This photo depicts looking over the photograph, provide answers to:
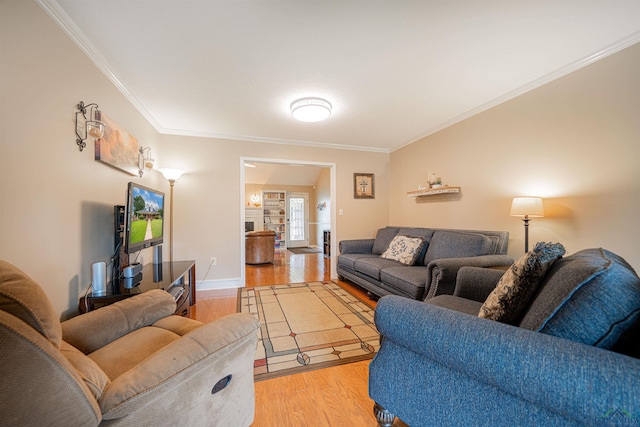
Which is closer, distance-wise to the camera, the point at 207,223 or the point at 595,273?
the point at 595,273

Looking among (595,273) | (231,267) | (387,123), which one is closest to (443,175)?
(387,123)

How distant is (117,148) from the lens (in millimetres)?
2170

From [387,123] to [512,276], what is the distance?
267 centimetres

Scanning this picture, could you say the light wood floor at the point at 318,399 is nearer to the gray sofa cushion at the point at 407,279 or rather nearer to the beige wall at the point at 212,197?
the gray sofa cushion at the point at 407,279

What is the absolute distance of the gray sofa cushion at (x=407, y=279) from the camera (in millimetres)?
2316

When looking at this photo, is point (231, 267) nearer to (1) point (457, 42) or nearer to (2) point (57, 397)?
(2) point (57, 397)

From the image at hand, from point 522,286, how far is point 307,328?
71.6 inches

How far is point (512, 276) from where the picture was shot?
1093mm

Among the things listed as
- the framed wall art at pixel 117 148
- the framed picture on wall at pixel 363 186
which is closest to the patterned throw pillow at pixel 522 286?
the framed wall art at pixel 117 148

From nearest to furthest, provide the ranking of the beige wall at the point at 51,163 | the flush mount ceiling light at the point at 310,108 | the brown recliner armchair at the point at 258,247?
the beige wall at the point at 51,163
the flush mount ceiling light at the point at 310,108
the brown recliner armchair at the point at 258,247

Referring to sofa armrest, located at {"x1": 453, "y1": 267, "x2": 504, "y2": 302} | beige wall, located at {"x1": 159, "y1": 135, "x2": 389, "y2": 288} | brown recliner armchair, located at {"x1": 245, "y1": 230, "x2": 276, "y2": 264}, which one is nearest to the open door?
brown recliner armchair, located at {"x1": 245, "y1": 230, "x2": 276, "y2": 264}

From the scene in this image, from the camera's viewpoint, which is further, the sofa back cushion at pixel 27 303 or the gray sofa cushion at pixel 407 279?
the gray sofa cushion at pixel 407 279

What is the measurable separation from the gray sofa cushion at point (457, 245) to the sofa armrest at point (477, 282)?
2.48 ft

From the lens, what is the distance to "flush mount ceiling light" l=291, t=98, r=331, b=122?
2.53 metres
